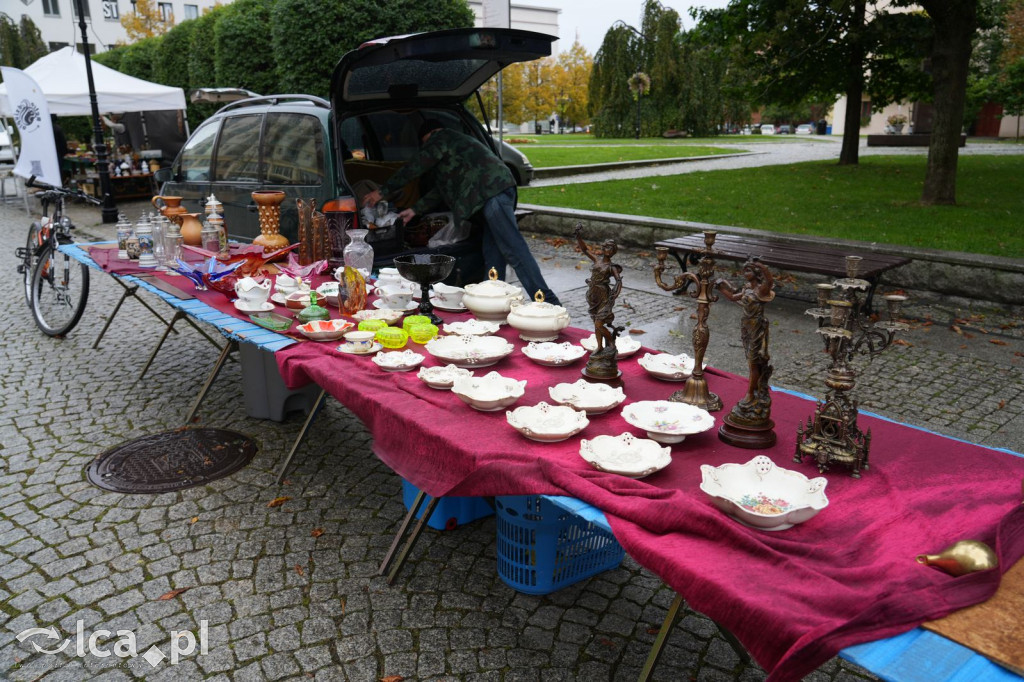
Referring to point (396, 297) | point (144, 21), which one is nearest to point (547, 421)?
point (396, 297)

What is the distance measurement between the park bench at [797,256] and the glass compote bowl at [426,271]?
2666 mm

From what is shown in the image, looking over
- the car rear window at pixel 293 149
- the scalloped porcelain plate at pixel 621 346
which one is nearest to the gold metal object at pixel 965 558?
the scalloped porcelain plate at pixel 621 346

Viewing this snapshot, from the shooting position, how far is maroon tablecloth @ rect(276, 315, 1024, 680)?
158cm

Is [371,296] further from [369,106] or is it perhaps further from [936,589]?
[936,589]

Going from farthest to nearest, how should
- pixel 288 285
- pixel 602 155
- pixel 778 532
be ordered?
pixel 602 155
pixel 288 285
pixel 778 532

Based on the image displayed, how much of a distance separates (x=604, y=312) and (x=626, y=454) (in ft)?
2.51

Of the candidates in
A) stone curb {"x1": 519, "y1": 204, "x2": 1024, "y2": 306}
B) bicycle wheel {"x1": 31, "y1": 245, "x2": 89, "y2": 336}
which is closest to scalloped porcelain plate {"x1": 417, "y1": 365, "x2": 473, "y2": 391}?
bicycle wheel {"x1": 31, "y1": 245, "x2": 89, "y2": 336}

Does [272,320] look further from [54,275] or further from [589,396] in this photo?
[54,275]

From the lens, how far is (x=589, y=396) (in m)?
2.71

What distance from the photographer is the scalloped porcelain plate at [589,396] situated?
2643 mm

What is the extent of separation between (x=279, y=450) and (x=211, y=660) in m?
Result: 1.79

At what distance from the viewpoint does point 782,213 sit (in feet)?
35.2

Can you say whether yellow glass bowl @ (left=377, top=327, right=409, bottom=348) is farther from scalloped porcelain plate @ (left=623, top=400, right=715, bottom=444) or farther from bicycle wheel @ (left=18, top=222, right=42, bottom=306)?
bicycle wheel @ (left=18, top=222, right=42, bottom=306)

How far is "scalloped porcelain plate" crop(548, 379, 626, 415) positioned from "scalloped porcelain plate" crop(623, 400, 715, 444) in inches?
4.1
